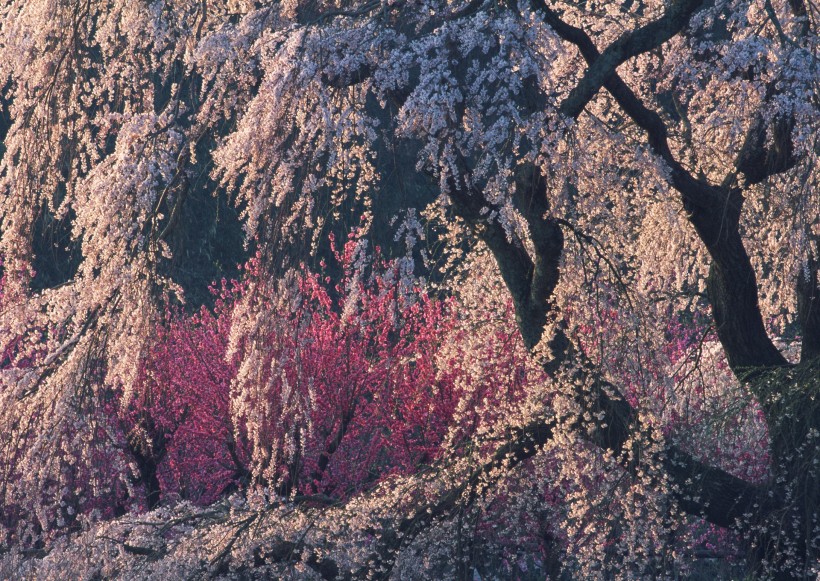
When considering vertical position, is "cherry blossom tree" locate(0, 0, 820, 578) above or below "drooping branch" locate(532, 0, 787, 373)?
below

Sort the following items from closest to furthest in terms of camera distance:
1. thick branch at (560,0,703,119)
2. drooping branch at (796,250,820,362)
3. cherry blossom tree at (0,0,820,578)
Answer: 1. cherry blossom tree at (0,0,820,578)
2. thick branch at (560,0,703,119)
3. drooping branch at (796,250,820,362)

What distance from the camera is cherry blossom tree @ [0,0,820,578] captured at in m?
4.49

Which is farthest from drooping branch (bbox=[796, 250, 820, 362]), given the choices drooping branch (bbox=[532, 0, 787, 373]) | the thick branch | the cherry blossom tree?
the thick branch

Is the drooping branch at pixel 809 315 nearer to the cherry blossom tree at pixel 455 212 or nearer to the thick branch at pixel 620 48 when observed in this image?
the cherry blossom tree at pixel 455 212

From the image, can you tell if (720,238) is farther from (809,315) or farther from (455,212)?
(455,212)

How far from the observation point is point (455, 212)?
5711 millimetres

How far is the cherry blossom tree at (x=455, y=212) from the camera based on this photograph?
449 cm

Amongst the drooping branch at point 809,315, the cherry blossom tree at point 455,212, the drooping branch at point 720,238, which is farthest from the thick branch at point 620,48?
the drooping branch at point 809,315

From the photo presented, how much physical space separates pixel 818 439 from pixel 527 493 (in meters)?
1.93

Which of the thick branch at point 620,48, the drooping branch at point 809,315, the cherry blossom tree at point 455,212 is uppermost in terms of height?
the thick branch at point 620,48

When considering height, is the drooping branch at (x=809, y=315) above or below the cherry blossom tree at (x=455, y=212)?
above

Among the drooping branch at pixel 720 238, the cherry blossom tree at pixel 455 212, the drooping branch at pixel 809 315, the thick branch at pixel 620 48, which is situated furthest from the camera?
the drooping branch at pixel 809 315

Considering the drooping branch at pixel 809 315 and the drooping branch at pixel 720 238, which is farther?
the drooping branch at pixel 809 315

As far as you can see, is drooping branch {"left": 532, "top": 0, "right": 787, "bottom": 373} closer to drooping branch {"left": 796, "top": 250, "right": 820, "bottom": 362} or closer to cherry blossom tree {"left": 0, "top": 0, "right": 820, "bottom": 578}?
cherry blossom tree {"left": 0, "top": 0, "right": 820, "bottom": 578}
